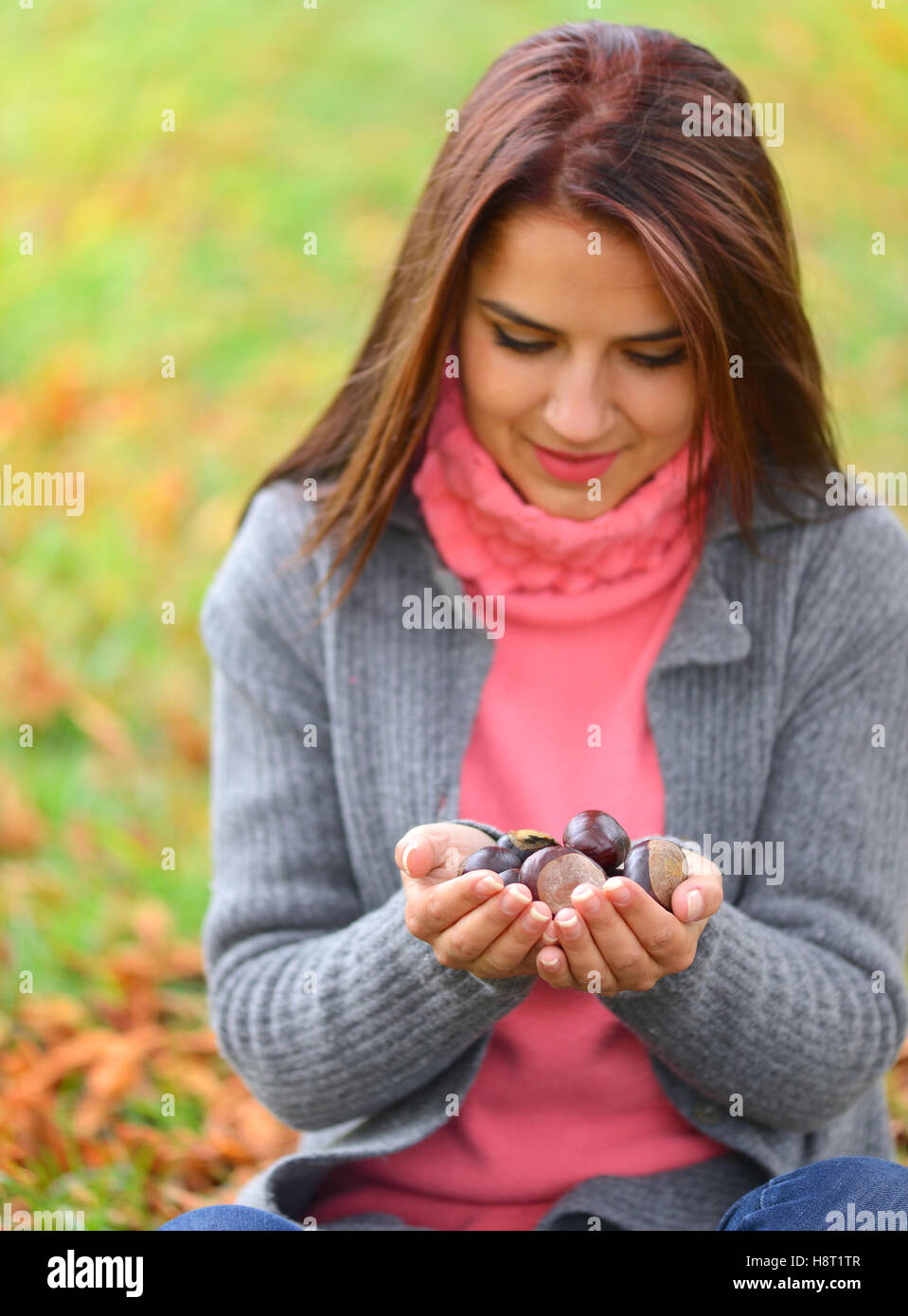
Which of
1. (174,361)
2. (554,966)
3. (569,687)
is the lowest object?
(554,966)

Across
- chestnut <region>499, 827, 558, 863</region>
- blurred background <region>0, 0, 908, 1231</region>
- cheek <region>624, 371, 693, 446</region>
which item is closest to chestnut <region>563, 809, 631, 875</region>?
chestnut <region>499, 827, 558, 863</region>

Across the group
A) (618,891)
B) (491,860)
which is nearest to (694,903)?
(618,891)

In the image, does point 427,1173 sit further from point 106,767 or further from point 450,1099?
point 106,767

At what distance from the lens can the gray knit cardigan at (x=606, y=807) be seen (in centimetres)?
176

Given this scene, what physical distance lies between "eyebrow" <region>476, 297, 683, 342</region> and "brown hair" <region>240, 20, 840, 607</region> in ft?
0.11

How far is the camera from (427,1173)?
72.5 inches

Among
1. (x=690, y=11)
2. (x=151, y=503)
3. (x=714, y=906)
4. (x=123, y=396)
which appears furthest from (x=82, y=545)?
(x=690, y=11)

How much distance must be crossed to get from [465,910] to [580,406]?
59cm

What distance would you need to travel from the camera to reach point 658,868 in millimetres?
1549
